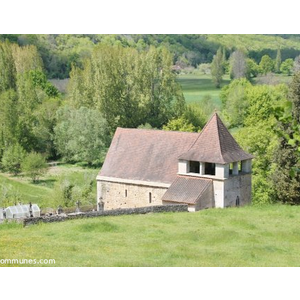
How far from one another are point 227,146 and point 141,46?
69.4ft

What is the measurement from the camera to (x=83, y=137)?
4725 centimetres

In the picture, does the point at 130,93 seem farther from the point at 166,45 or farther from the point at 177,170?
the point at 177,170

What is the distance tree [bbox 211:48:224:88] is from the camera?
5109 cm

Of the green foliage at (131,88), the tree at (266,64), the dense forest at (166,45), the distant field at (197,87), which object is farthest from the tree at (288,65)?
the green foliage at (131,88)

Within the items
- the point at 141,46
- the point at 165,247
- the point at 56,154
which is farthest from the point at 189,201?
the point at 141,46

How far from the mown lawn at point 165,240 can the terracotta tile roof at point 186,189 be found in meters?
2.82

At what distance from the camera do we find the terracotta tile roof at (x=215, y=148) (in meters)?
35.6

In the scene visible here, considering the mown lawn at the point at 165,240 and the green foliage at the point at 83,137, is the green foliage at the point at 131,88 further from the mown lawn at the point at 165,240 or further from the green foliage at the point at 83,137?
the mown lawn at the point at 165,240

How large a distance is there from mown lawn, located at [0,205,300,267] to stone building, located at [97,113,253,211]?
3.79m

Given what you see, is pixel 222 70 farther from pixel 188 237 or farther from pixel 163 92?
pixel 188 237

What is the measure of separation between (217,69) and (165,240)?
29.9 m

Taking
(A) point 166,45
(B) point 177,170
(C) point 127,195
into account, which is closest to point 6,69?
(A) point 166,45

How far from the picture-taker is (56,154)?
52.0 metres

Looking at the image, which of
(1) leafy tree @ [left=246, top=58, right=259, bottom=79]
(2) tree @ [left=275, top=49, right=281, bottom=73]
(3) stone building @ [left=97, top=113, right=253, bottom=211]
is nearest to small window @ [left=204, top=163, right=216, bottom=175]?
(3) stone building @ [left=97, top=113, right=253, bottom=211]
